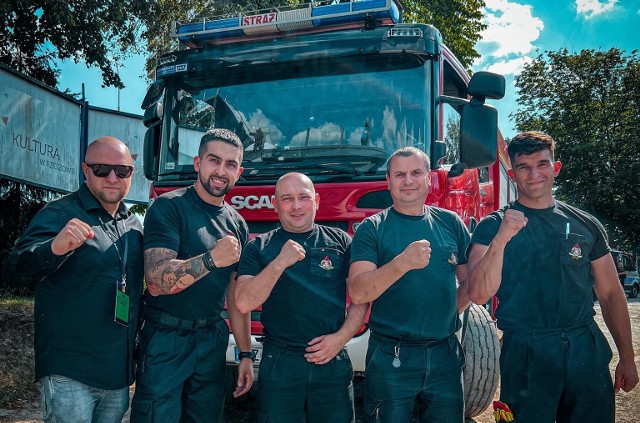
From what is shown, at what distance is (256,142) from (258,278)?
1.74m

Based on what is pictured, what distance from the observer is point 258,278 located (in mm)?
2477

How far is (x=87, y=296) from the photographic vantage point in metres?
2.40

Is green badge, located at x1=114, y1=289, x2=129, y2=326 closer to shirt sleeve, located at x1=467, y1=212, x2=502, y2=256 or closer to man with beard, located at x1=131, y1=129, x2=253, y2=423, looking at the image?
man with beard, located at x1=131, y1=129, x2=253, y2=423

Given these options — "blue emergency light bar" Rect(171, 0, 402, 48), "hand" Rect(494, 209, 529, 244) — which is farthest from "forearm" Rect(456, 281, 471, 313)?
"blue emergency light bar" Rect(171, 0, 402, 48)

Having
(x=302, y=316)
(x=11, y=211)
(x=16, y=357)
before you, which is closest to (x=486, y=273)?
(x=302, y=316)

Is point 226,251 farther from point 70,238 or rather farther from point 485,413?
point 485,413

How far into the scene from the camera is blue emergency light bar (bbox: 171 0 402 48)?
3.96 metres

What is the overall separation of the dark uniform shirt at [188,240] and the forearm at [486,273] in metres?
1.22

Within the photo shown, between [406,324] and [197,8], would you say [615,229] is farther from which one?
[406,324]

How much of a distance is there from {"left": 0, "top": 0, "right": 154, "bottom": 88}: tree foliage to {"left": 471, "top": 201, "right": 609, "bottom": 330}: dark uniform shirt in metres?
8.31

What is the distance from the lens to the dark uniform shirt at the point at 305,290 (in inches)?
105

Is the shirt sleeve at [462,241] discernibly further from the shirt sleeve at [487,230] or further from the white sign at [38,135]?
the white sign at [38,135]

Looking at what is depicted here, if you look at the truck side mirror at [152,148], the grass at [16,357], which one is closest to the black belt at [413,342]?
the truck side mirror at [152,148]

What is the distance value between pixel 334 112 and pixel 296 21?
0.82m
